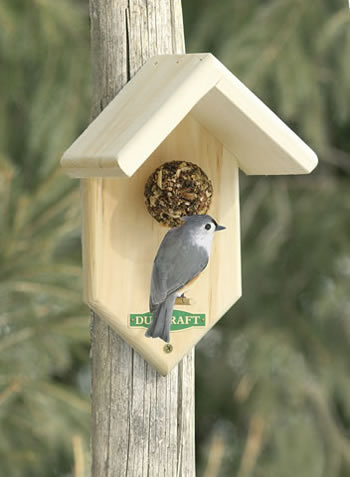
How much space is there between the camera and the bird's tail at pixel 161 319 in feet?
4.74

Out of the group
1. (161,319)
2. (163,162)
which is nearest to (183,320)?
(161,319)

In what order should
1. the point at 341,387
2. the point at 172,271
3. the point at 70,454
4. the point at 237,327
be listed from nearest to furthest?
the point at 172,271 → the point at 70,454 → the point at 341,387 → the point at 237,327

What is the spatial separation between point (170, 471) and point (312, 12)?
2.19m

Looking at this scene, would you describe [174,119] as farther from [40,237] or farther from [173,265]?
[40,237]

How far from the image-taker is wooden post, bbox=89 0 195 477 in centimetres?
145

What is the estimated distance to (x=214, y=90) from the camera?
135 cm

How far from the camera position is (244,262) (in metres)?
3.88

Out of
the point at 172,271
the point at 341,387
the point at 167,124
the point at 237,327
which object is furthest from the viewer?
the point at 237,327

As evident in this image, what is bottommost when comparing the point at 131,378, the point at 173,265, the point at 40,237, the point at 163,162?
the point at 131,378

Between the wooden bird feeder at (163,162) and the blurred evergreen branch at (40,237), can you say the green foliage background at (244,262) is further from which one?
the wooden bird feeder at (163,162)

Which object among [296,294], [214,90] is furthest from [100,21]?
[296,294]

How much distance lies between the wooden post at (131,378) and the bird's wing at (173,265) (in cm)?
10

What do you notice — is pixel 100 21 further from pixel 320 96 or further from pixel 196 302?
pixel 320 96

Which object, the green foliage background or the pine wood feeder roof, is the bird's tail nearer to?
the pine wood feeder roof
